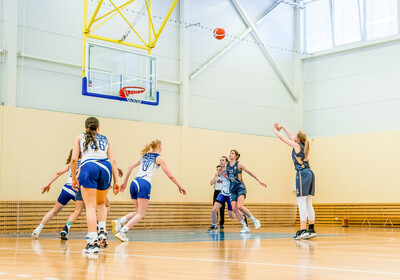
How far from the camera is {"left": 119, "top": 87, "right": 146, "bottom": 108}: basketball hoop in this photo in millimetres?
15797

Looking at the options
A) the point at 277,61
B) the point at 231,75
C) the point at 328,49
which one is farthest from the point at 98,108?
the point at 328,49

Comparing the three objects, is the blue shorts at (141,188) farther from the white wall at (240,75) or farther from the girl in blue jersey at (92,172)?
the white wall at (240,75)

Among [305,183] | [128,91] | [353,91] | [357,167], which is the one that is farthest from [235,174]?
[353,91]

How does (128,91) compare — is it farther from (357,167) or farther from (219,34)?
(357,167)

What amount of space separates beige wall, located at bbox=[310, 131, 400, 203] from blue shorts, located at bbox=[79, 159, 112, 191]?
15.0m

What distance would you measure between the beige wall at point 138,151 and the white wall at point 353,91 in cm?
218

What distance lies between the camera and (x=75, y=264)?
6461 mm

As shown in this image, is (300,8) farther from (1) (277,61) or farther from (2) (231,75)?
(2) (231,75)

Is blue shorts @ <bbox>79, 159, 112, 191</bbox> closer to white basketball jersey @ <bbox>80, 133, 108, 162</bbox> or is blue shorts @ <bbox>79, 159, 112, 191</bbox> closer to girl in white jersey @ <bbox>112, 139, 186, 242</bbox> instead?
white basketball jersey @ <bbox>80, 133, 108, 162</bbox>

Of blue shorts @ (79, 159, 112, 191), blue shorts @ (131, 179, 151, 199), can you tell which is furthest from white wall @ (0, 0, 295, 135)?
blue shorts @ (79, 159, 112, 191)

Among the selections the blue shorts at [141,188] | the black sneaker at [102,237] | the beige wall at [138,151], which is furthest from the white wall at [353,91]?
the black sneaker at [102,237]

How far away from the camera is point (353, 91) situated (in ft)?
73.3

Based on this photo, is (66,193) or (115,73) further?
(115,73)

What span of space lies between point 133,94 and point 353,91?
9.88 metres
